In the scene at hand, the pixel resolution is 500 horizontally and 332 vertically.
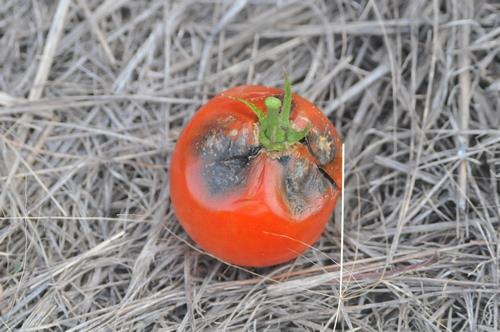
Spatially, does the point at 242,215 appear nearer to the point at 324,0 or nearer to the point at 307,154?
the point at 307,154

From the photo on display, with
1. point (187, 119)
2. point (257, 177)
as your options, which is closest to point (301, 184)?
point (257, 177)

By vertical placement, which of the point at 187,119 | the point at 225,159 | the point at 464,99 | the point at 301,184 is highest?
the point at 225,159

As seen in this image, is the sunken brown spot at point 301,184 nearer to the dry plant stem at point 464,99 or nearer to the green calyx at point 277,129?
the green calyx at point 277,129

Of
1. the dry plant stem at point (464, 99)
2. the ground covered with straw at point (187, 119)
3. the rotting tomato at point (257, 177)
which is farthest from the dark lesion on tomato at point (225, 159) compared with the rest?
the dry plant stem at point (464, 99)

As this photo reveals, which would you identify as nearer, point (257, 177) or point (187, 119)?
point (257, 177)

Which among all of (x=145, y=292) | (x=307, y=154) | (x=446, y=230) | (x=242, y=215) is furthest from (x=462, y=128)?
(x=145, y=292)

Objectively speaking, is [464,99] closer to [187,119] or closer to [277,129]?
[277,129]

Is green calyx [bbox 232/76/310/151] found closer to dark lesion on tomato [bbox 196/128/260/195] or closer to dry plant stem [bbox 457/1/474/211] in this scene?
dark lesion on tomato [bbox 196/128/260/195]
